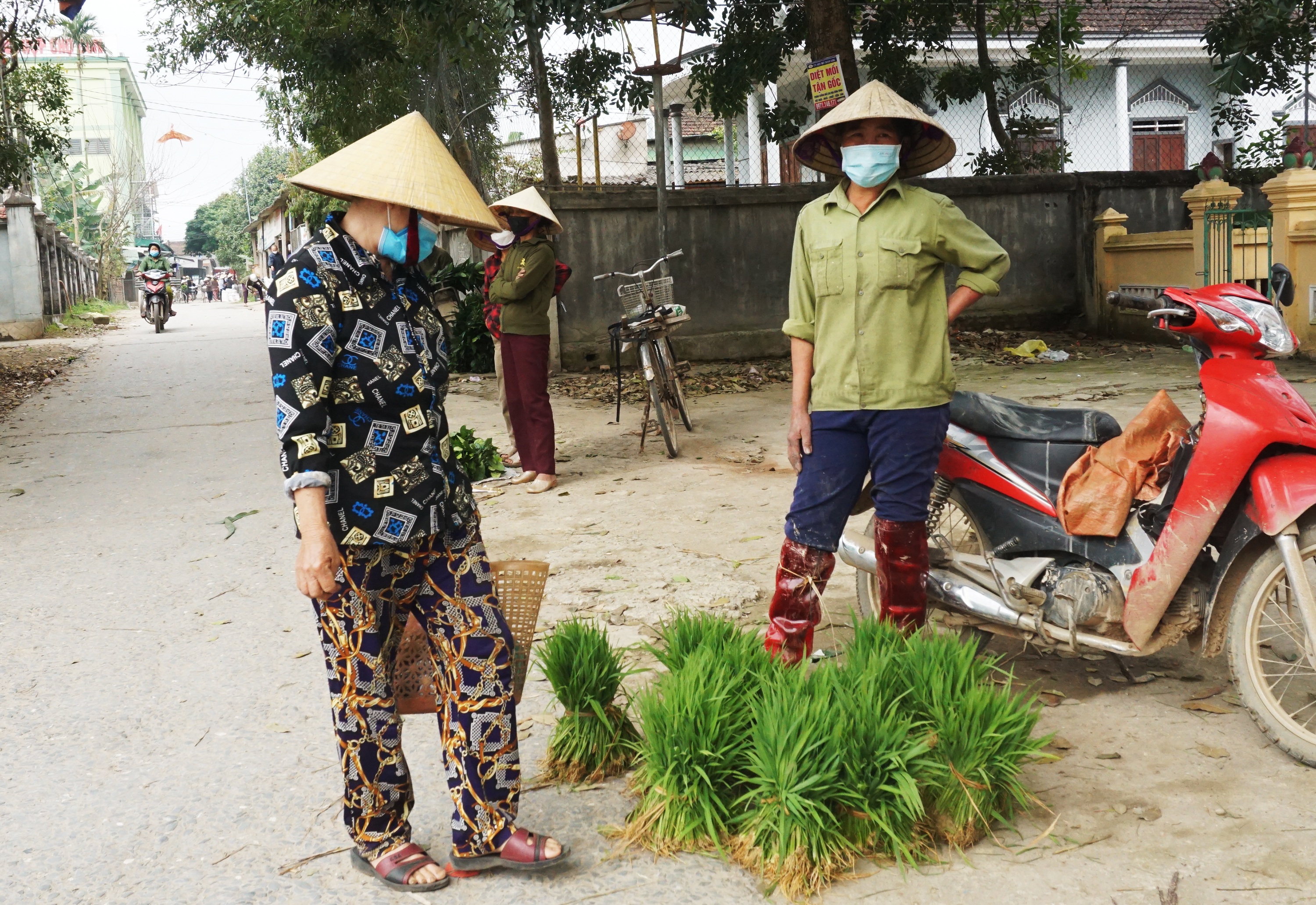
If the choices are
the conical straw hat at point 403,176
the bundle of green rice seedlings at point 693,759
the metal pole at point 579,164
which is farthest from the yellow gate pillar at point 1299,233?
the conical straw hat at point 403,176

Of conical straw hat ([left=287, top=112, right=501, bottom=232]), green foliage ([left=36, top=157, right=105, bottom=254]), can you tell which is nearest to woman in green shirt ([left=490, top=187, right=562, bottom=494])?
conical straw hat ([left=287, top=112, right=501, bottom=232])

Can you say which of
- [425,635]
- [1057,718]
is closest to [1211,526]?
[1057,718]

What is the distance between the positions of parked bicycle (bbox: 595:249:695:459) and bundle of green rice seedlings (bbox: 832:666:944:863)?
524 cm

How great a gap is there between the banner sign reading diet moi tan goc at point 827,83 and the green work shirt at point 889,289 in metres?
7.20

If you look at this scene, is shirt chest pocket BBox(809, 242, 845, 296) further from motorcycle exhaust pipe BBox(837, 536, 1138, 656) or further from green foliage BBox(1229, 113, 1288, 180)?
green foliage BBox(1229, 113, 1288, 180)

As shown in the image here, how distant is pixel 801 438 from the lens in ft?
12.2

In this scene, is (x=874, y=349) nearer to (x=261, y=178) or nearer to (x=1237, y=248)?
(x=1237, y=248)

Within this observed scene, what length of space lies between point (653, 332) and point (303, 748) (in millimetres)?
4760

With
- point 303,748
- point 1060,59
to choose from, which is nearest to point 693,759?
point 303,748

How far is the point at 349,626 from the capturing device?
2.75 metres

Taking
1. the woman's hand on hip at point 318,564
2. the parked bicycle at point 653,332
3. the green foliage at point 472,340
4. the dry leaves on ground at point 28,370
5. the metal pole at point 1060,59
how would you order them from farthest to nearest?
the metal pole at point 1060,59 < the dry leaves on ground at point 28,370 < the green foliage at point 472,340 < the parked bicycle at point 653,332 < the woman's hand on hip at point 318,564

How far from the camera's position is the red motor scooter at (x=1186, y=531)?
320 cm

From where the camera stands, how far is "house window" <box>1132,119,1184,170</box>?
2036cm

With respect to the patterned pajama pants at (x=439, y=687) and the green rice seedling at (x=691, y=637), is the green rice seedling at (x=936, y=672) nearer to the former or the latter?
the green rice seedling at (x=691, y=637)
